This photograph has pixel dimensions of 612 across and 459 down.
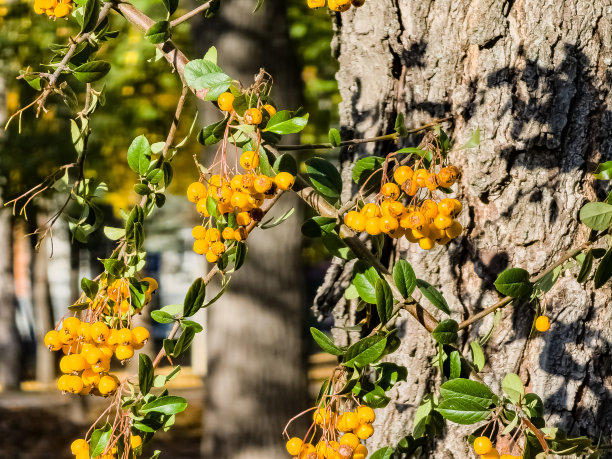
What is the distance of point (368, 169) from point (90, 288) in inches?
20.5

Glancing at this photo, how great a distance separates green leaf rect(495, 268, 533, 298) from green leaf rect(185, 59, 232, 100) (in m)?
0.52

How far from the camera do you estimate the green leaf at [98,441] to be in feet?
3.75

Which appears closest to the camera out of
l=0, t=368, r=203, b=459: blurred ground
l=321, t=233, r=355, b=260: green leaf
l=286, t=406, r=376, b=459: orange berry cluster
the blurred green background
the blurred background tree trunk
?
l=286, t=406, r=376, b=459: orange berry cluster

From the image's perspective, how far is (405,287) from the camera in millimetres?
1132

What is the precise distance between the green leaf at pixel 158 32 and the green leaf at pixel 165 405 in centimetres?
58

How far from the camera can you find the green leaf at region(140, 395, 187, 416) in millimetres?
1146

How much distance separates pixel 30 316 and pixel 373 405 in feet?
64.8

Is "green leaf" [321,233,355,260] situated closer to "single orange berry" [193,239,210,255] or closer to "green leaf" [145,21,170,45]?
"single orange berry" [193,239,210,255]

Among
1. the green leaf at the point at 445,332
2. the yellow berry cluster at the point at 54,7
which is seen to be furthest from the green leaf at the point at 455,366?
the yellow berry cluster at the point at 54,7

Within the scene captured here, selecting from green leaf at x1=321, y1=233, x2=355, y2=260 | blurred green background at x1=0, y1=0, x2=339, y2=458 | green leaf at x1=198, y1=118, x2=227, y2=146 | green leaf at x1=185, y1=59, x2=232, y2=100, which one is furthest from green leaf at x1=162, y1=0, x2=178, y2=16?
blurred green background at x1=0, y1=0, x2=339, y2=458

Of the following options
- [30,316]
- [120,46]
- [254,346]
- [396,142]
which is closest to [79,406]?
[120,46]

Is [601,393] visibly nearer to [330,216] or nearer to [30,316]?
[330,216]

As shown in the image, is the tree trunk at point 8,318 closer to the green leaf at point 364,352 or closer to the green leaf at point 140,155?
the green leaf at point 140,155

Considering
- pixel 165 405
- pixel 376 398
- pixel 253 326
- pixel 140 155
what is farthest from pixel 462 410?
pixel 253 326
